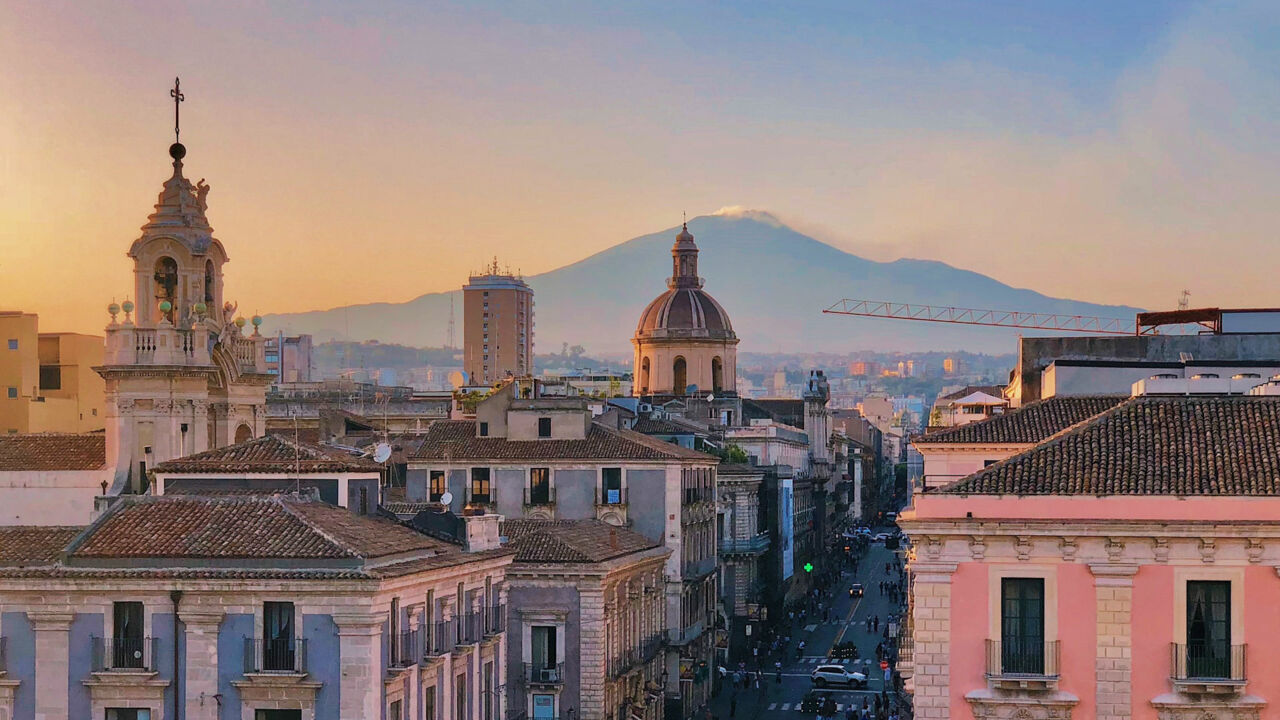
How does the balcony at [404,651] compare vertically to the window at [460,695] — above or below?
above

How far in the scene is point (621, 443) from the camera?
91.5 m

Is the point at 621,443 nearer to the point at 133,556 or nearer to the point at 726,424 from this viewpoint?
the point at 133,556

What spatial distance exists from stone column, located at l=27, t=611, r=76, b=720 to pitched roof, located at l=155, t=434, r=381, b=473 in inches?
377

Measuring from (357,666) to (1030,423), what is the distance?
65.3 ft

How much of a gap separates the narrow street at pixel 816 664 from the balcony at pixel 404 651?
40109 millimetres

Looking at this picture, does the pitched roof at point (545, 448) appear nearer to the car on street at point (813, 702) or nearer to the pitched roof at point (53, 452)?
the car on street at point (813, 702)

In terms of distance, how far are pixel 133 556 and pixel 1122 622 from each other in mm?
20214

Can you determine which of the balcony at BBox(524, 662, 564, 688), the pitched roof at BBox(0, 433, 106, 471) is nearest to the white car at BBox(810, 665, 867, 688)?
the balcony at BBox(524, 662, 564, 688)

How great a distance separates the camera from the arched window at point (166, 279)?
83.1 metres

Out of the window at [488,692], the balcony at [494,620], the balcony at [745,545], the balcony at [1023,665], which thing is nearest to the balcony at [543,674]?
the balcony at [494,620]

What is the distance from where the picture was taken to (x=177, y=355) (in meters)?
80.9

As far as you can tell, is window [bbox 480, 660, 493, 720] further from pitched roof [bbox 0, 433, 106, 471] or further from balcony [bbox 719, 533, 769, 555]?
balcony [bbox 719, 533, 769, 555]

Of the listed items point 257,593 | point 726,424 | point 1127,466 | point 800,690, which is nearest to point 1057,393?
point 1127,466

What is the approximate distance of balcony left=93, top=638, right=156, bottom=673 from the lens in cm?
5031
